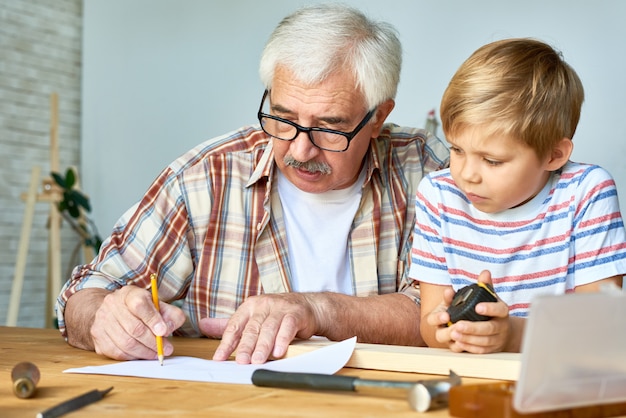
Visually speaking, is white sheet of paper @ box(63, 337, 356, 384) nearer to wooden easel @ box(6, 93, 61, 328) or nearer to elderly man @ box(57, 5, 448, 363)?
elderly man @ box(57, 5, 448, 363)

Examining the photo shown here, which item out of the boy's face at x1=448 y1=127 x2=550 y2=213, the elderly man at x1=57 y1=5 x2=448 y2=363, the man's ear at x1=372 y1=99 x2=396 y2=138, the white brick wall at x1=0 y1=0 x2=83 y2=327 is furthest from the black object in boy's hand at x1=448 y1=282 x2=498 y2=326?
the white brick wall at x1=0 y1=0 x2=83 y2=327

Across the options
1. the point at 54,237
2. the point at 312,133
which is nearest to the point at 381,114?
the point at 312,133

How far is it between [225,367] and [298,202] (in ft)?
3.02

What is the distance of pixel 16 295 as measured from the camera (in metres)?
4.51

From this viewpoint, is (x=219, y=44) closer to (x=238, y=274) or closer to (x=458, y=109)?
(x=238, y=274)

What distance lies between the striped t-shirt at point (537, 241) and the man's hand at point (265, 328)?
31cm

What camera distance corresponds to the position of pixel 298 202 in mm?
2285

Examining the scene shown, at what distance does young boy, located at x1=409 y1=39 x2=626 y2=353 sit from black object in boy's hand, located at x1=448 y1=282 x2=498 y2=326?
0.09 meters

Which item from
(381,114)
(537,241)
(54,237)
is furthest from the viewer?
(54,237)

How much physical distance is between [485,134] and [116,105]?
3718 millimetres

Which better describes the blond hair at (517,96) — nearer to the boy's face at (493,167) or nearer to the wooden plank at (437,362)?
the boy's face at (493,167)

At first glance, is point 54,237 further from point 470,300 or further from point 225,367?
point 470,300

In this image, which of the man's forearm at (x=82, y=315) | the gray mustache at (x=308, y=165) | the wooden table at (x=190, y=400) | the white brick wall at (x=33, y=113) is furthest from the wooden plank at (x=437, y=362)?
the white brick wall at (x=33, y=113)

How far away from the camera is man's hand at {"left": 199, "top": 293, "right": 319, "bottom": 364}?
1.49m
